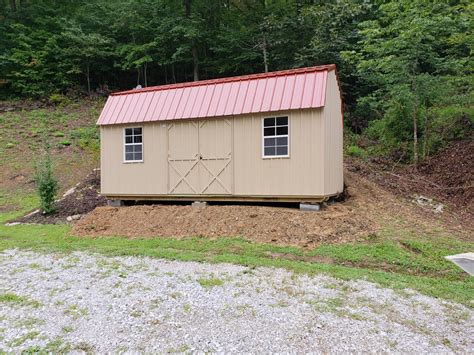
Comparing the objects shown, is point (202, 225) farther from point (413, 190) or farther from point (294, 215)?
point (413, 190)

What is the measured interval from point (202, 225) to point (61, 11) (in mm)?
23707

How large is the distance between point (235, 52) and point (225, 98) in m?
13.8

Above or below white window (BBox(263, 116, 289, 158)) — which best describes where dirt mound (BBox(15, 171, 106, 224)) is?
below

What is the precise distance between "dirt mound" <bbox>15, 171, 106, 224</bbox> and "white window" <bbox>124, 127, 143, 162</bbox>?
2.07 meters

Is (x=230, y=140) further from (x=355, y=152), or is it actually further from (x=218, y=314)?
(x=355, y=152)

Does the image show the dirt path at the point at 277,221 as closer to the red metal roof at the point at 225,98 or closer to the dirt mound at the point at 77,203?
the dirt mound at the point at 77,203

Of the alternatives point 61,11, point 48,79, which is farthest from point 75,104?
point 61,11

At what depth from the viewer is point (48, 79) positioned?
2270cm

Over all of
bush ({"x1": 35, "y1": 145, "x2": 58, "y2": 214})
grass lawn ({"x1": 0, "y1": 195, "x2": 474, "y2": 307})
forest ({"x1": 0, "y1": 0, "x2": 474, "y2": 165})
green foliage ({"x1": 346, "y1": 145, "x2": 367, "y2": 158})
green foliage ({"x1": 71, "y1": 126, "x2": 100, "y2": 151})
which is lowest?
grass lawn ({"x1": 0, "y1": 195, "x2": 474, "y2": 307})

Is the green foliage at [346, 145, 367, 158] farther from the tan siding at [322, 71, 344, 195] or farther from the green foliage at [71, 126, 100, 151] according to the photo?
the green foliage at [71, 126, 100, 151]

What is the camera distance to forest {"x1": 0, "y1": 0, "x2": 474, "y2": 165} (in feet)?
45.3

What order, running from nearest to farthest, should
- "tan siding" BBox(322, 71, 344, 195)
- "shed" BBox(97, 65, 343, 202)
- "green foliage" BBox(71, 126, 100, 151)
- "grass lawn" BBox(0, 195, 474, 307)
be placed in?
"grass lawn" BBox(0, 195, 474, 307) < "shed" BBox(97, 65, 343, 202) < "tan siding" BBox(322, 71, 344, 195) < "green foliage" BBox(71, 126, 100, 151)

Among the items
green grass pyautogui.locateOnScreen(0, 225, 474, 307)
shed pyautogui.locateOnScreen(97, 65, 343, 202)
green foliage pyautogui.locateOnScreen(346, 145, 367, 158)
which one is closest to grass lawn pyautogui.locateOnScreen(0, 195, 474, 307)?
green grass pyautogui.locateOnScreen(0, 225, 474, 307)

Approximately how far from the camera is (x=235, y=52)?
21859 millimetres
